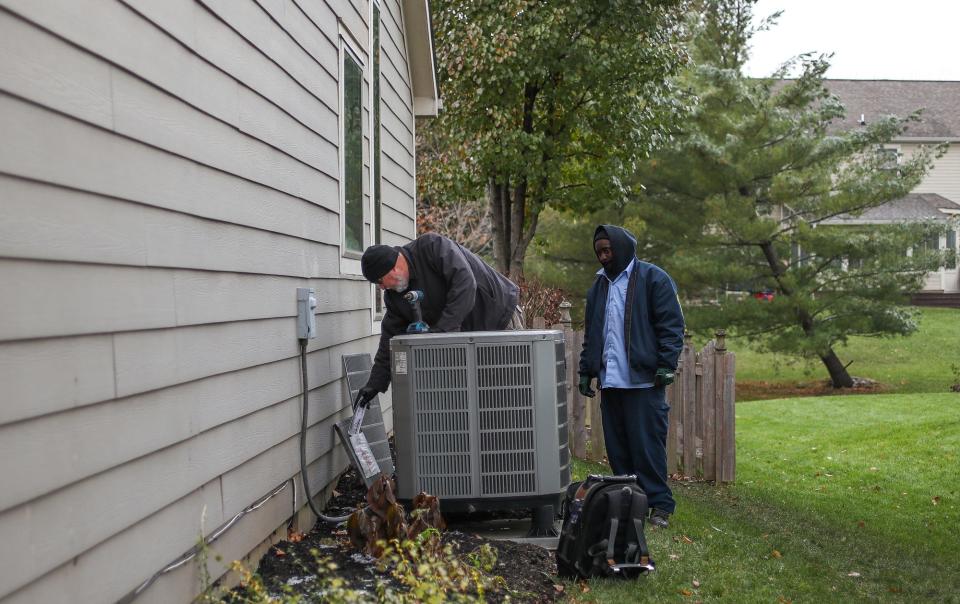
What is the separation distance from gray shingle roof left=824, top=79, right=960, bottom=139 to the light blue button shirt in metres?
34.0

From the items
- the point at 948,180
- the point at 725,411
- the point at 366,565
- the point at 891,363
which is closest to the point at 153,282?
the point at 366,565

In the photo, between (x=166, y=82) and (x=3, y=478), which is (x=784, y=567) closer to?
(x=166, y=82)

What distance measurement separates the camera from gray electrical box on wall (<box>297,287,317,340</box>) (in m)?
5.50

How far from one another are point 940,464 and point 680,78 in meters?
12.6

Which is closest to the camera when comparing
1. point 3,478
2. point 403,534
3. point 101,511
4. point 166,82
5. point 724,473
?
point 3,478

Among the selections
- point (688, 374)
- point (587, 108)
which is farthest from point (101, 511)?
point (587, 108)

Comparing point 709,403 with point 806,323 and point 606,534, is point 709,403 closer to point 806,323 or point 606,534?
point 606,534

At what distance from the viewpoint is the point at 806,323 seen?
2116 centimetres

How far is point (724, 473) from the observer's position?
909 cm

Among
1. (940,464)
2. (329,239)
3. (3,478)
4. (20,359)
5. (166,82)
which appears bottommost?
(940,464)

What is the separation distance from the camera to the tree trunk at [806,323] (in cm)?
2112

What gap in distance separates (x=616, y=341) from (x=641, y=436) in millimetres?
600

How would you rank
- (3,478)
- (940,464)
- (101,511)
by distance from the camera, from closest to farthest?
(3,478), (101,511), (940,464)

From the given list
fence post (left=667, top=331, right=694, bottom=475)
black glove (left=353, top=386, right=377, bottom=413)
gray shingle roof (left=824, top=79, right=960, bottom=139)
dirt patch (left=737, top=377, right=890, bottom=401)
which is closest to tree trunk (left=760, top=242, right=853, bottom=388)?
dirt patch (left=737, top=377, right=890, bottom=401)
